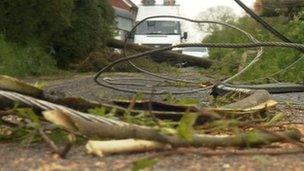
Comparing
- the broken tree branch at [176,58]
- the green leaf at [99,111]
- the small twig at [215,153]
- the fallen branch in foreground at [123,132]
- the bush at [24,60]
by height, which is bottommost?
the broken tree branch at [176,58]

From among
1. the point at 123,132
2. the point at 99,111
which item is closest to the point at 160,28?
the point at 99,111

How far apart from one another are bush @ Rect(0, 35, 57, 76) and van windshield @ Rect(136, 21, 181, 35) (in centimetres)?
1112

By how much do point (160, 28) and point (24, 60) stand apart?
1341 cm

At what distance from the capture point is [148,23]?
28.2m

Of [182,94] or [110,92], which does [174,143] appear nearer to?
[182,94]

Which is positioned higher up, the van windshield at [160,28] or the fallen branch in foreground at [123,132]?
the van windshield at [160,28]

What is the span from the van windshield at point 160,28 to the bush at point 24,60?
1112cm

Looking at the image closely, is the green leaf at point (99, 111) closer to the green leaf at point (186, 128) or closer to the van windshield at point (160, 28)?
the green leaf at point (186, 128)

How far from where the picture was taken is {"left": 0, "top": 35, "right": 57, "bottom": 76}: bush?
14016 mm

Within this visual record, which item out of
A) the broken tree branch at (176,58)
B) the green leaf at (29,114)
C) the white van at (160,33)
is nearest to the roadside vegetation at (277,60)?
the broken tree branch at (176,58)

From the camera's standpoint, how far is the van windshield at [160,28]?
2777cm

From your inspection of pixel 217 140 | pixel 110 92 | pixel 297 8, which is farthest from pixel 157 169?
pixel 297 8

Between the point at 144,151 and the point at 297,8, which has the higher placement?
the point at 297,8

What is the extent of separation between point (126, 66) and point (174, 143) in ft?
47.8
